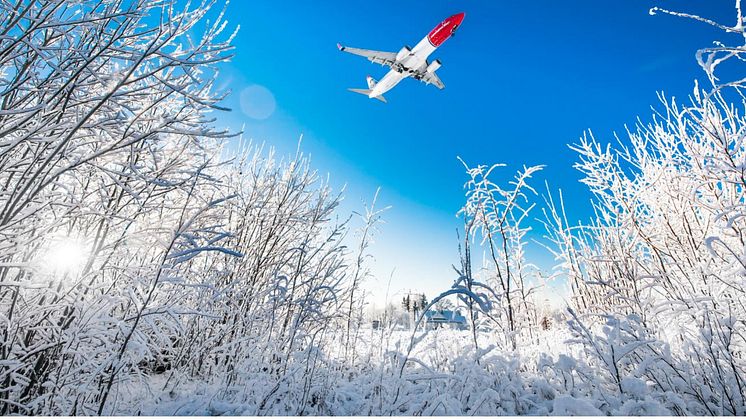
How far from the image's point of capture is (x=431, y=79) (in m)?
18.8

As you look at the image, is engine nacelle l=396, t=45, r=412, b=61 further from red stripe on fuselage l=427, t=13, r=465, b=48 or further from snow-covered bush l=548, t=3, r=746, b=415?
snow-covered bush l=548, t=3, r=746, b=415

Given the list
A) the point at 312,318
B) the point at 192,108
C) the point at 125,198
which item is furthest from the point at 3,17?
the point at 312,318

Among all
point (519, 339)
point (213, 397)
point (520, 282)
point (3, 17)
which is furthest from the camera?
point (520, 282)

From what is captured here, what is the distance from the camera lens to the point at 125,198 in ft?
8.23

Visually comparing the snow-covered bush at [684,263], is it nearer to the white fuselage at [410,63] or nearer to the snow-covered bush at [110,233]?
the snow-covered bush at [110,233]

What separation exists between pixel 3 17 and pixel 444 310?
2483 millimetres

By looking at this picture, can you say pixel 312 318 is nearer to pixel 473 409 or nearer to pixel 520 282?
pixel 473 409

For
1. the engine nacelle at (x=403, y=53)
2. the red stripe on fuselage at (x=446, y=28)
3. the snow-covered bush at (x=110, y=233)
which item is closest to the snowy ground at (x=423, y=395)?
the snow-covered bush at (x=110, y=233)

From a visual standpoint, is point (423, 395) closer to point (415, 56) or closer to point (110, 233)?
point (110, 233)

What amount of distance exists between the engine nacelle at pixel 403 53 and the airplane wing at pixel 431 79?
2.02 meters

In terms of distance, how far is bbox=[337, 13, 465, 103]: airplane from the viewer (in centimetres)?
1570

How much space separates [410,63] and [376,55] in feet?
5.76

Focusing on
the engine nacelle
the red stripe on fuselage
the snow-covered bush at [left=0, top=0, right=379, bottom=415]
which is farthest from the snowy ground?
the red stripe on fuselage

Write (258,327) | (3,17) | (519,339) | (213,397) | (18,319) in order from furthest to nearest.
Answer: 1. (519,339)
2. (258,327)
3. (213,397)
4. (18,319)
5. (3,17)
